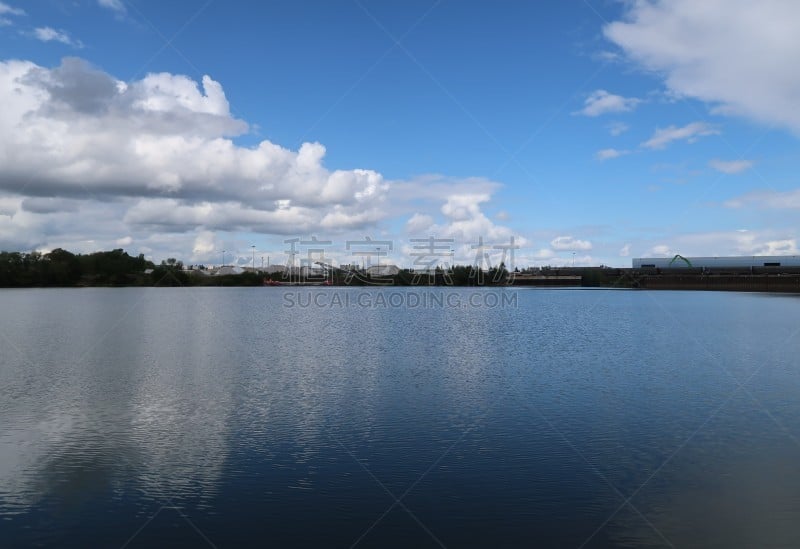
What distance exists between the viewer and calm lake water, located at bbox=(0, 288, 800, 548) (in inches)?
454

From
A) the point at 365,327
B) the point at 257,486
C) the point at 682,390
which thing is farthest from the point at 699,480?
the point at 365,327

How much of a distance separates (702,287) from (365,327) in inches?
6569

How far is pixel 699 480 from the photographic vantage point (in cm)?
1395

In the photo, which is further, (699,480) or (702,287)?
(702,287)

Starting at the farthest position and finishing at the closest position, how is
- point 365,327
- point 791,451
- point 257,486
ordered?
point 365,327, point 791,451, point 257,486

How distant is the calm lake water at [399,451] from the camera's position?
1152cm

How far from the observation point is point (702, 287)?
7559 inches

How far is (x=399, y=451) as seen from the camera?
53.2ft

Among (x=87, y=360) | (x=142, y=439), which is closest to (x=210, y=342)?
(x=87, y=360)

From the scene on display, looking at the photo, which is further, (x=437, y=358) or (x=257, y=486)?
(x=437, y=358)

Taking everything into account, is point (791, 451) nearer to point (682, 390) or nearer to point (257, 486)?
point (682, 390)

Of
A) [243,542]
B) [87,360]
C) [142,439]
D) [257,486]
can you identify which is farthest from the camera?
[87,360]

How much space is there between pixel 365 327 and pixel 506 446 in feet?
134

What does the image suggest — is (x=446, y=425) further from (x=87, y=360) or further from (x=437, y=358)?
(x=87, y=360)
